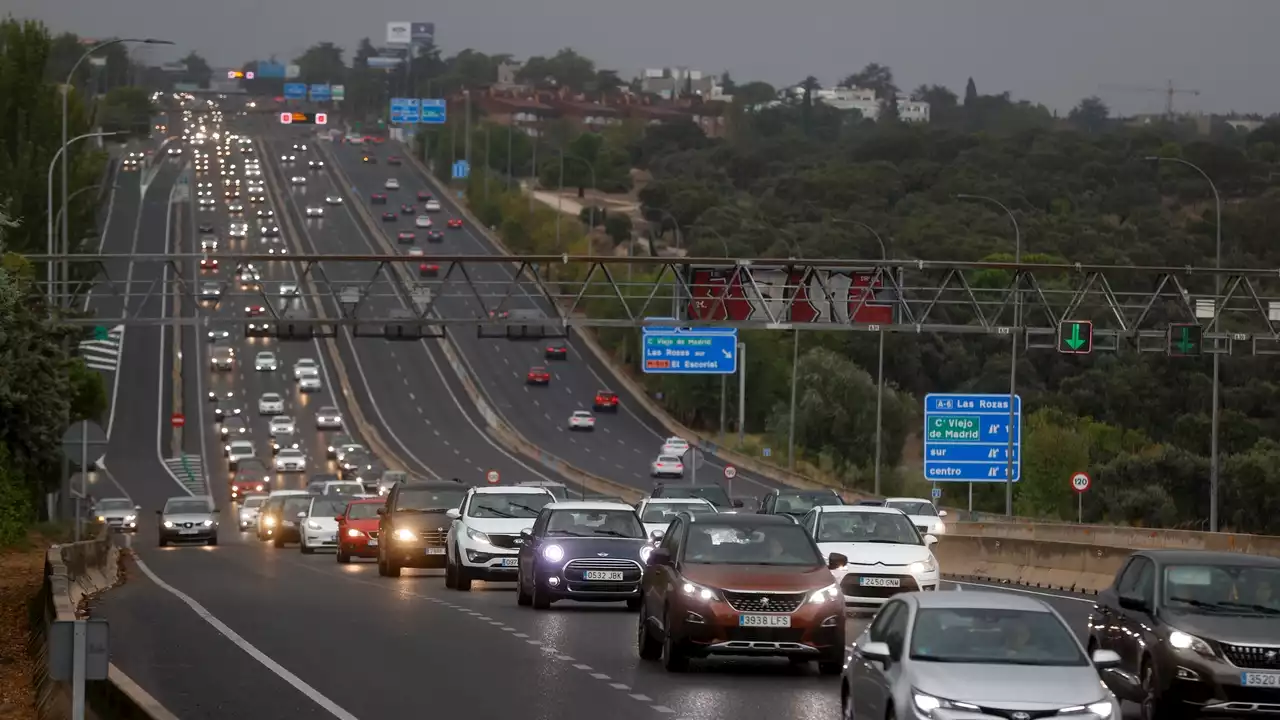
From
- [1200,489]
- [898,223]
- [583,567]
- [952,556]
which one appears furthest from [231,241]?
[583,567]

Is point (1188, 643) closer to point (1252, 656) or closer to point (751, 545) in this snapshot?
point (1252, 656)

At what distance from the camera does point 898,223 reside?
177 metres

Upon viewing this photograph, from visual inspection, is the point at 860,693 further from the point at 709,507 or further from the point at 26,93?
the point at 26,93

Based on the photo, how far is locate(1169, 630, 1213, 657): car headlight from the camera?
51.1 feet

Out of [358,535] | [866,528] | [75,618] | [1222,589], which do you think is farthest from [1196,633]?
[358,535]

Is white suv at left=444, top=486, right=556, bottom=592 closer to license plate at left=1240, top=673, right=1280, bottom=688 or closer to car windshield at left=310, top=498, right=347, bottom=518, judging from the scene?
car windshield at left=310, top=498, right=347, bottom=518

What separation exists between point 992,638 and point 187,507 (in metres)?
45.7

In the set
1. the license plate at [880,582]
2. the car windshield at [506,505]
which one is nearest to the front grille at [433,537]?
the car windshield at [506,505]

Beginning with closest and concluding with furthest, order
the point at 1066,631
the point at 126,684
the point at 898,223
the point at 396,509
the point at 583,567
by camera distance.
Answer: the point at 1066,631 → the point at 126,684 → the point at 583,567 → the point at 396,509 → the point at 898,223

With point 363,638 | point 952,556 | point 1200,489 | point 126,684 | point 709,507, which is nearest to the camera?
point 126,684

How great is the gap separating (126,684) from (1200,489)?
78818mm

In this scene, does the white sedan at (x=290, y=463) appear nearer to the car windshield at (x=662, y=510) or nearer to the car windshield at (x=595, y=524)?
the car windshield at (x=662, y=510)

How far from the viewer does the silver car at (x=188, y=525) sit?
55.8 meters

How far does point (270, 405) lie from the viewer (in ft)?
375
